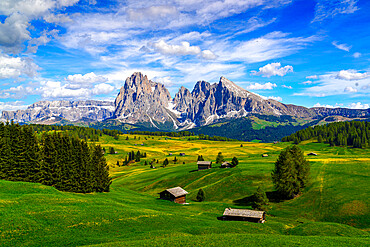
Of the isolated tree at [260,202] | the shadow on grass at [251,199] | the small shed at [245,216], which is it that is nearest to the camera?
the small shed at [245,216]

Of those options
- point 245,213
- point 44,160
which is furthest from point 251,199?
point 44,160

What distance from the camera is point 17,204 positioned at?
37531 mm

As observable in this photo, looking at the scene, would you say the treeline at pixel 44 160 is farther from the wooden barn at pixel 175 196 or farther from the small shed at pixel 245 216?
the small shed at pixel 245 216

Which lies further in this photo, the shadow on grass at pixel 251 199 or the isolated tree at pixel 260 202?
the shadow on grass at pixel 251 199

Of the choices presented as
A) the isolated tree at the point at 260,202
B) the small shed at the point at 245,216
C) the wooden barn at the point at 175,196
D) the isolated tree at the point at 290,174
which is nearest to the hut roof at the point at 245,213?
the small shed at the point at 245,216

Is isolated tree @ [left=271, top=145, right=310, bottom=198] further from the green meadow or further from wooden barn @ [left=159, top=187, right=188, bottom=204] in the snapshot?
wooden barn @ [left=159, top=187, right=188, bottom=204]

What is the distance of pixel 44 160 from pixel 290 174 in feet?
243

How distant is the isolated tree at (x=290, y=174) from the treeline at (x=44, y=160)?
59.3 meters

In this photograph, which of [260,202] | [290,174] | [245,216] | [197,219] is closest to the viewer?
[197,219]

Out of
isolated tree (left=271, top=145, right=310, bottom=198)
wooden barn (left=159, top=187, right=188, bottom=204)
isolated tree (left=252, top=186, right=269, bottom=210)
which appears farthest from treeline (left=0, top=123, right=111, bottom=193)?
isolated tree (left=271, top=145, right=310, bottom=198)

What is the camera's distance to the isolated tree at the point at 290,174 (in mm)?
70438

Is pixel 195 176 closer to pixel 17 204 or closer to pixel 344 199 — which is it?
pixel 344 199

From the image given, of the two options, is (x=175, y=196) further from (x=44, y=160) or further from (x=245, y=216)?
(x=44, y=160)

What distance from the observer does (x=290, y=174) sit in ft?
238
